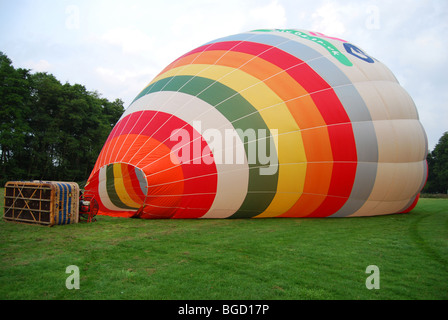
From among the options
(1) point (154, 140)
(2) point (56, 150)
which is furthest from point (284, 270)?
(2) point (56, 150)

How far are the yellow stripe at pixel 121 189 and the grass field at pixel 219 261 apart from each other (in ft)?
5.28

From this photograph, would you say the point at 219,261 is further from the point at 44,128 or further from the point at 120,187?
the point at 44,128

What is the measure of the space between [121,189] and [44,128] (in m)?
22.3

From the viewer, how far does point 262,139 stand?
5.93 metres

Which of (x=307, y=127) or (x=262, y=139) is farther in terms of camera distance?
(x=307, y=127)

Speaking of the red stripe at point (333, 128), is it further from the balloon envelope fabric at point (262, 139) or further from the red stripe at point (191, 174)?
the red stripe at point (191, 174)

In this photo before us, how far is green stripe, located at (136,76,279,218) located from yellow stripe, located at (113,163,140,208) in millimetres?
2366

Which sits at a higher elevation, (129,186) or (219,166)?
(219,166)

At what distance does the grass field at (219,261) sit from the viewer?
265cm

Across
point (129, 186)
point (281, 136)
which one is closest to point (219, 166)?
point (281, 136)

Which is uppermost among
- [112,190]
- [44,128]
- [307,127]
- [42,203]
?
[44,128]

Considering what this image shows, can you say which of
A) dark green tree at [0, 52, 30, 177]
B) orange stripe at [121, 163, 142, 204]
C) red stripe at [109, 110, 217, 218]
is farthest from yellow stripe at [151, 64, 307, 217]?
dark green tree at [0, 52, 30, 177]

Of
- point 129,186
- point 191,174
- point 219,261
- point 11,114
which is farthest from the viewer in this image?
point 11,114

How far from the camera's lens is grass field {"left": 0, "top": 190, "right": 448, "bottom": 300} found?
2.65 metres
